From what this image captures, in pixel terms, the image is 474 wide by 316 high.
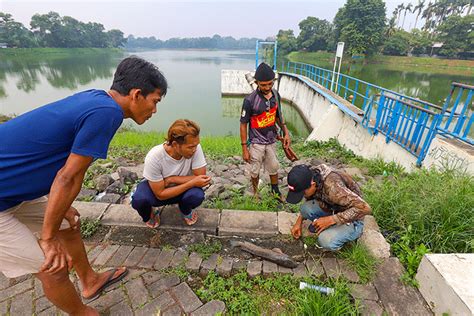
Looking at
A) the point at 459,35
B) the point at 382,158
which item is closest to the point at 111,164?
the point at 382,158

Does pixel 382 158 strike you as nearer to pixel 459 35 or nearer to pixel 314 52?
pixel 459 35

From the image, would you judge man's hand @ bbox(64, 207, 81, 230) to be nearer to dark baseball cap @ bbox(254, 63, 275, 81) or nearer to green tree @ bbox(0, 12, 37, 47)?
dark baseball cap @ bbox(254, 63, 275, 81)

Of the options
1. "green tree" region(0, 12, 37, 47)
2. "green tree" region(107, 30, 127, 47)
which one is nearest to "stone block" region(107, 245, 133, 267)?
"green tree" region(0, 12, 37, 47)

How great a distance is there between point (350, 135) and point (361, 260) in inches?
224

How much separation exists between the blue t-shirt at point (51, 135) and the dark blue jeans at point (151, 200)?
3.52ft

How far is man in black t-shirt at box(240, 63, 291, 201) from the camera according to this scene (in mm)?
2994

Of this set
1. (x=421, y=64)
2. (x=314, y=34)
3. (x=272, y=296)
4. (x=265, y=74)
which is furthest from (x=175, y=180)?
(x=314, y=34)

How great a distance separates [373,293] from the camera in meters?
1.85

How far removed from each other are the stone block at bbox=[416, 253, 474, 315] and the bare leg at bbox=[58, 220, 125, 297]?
2.31 metres

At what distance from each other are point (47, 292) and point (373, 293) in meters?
2.14

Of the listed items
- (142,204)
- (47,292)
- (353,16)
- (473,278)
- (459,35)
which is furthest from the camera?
(353,16)

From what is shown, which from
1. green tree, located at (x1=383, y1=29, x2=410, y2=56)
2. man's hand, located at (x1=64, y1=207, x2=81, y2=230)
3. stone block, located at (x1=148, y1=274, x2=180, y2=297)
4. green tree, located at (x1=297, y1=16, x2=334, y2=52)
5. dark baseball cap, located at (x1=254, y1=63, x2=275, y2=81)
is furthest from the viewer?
green tree, located at (x1=297, y1=16, x2=334, y2=52)

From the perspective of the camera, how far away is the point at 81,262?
1789 millimetres

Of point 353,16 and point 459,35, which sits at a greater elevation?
point 353,16
